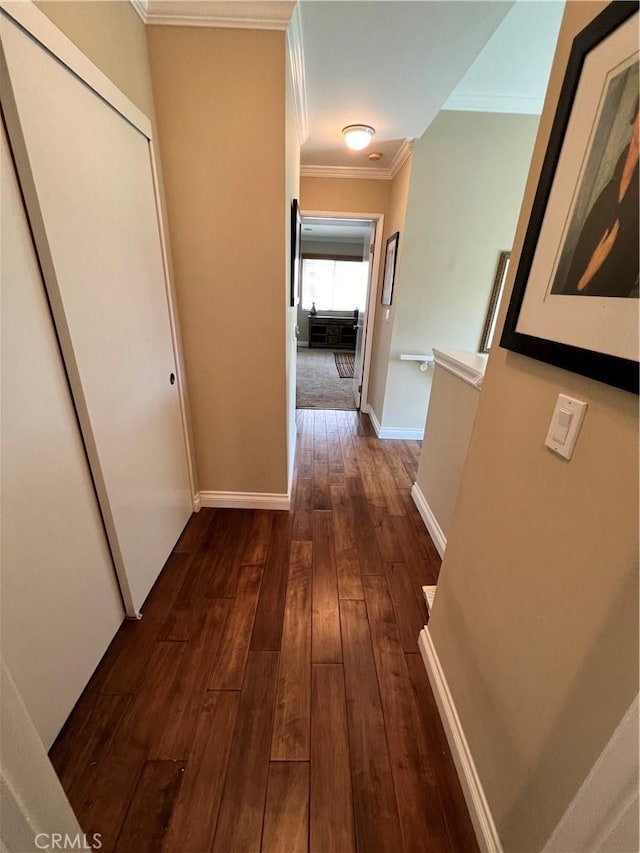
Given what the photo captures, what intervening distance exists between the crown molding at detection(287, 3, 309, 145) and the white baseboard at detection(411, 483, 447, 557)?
98.5 inches

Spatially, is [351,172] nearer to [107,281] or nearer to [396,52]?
[396,52]

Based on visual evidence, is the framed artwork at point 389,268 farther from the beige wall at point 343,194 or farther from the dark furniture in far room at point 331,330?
the dark furniture in far room at point 331,330

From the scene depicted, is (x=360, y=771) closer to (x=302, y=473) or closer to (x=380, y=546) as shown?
(x=380, y=546)

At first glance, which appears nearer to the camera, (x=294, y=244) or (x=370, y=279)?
(x=294, y=244)

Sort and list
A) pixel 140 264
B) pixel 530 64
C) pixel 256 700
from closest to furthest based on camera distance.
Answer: pixel 256 700 < pixel 140 264 < pixel 530 64

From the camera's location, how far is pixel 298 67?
1.76 metres

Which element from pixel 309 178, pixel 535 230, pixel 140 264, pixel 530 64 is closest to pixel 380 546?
pixel 535 230

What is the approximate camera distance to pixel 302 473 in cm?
277

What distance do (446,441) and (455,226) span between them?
1.95 metres

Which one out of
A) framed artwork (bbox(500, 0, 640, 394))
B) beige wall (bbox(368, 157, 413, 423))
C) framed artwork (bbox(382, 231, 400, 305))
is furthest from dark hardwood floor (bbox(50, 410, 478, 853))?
framed artwork (bbox(382, 231, 400, 305))

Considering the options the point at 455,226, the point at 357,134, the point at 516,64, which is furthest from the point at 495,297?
the point at 357,134

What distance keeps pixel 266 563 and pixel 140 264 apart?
62.2 inches

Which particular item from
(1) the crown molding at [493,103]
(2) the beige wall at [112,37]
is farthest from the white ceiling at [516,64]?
(2) the beige wall at [112,37]

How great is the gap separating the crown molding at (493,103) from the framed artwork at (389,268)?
880mm
